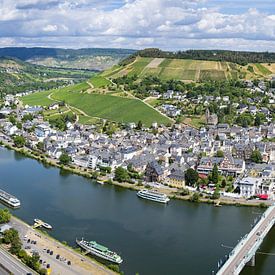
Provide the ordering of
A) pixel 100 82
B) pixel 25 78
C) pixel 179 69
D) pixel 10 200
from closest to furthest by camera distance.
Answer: pixel 10 200 → pixel 179 69 → pixel 100 82 → pixel 25 78

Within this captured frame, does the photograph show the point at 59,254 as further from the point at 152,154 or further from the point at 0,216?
the point at 152,154

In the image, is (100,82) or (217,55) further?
(217,55)

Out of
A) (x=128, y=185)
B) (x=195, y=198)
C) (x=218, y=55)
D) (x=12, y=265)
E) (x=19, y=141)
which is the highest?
(x=218, y=55)

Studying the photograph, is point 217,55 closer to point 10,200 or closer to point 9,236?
point 10,200

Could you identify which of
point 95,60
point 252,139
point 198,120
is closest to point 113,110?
point 198,120

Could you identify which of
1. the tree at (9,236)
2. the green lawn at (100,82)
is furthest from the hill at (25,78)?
the tree at (9,236)

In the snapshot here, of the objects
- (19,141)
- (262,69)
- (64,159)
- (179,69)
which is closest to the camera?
(64,159)

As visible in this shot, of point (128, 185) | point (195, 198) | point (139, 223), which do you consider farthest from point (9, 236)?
point (195, 198)

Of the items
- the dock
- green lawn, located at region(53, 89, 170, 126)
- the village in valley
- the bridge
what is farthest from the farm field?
the dock

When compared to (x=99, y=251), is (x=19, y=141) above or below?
above
